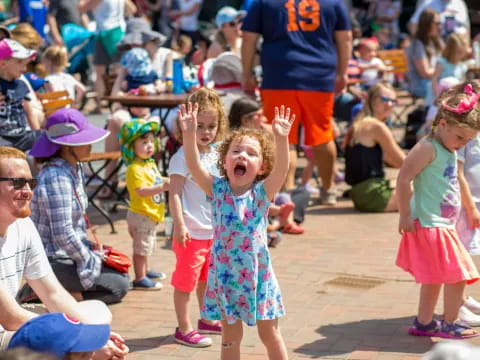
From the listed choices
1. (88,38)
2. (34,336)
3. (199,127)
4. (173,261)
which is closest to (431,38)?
(88,38)

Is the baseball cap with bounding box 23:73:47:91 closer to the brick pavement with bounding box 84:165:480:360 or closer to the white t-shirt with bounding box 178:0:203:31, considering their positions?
the brick pavement with bounding box 84:165:480:360

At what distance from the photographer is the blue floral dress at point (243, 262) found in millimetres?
4715

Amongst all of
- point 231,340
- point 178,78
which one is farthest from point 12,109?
point 231,340

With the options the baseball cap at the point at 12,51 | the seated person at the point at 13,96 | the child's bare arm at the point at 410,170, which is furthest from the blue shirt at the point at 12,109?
the child's bare arm at the point at 410,170

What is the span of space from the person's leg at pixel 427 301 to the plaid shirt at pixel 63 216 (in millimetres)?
1964

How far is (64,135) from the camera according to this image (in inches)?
243

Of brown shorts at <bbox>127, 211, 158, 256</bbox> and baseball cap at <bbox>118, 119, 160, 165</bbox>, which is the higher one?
baseball cap at <bbox>118, 119, 160, 165</bbox>

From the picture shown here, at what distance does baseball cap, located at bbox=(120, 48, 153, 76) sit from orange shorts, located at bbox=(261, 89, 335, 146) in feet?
5.29

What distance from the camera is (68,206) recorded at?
19.7 ft

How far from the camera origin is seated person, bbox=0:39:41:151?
25.2 ft

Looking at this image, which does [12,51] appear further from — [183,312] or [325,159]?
[325,159]

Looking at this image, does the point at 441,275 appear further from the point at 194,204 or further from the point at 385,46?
the point at 385,46

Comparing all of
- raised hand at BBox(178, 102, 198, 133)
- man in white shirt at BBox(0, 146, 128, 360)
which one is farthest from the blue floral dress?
man in white shirt at BBox(0, 146, 128, 360)

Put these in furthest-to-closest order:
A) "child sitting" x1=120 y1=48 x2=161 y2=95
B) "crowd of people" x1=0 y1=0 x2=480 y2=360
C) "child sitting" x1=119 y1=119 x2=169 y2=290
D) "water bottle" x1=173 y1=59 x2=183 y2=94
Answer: "child sitting" x1=120 y1=48 x2=161 y2=95
"water bottle" x1=173 y1=59 x2=183 y2=94
"child sitting" x1=119 y1=119 x2=169 y2=290
"crowd of people" x1=0 y1=0 x2=480 y2=360
